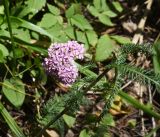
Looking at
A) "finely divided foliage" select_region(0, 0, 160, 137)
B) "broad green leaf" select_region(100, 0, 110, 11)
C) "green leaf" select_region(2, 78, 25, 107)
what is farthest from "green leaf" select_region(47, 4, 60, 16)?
"green leaf" select_region(2, 78, 25, 107)

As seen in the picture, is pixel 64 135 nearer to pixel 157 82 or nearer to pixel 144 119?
pixel 144 119

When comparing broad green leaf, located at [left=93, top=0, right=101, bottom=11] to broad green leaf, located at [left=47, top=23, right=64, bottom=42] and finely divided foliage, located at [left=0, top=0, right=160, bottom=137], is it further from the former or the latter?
broad green leaf, located at [left=47, top=23, right=64, bottom=42]

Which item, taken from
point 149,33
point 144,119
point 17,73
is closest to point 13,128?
point 17,73

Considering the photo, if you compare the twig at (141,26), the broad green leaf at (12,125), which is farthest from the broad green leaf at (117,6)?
the broad green leaf at (12,125)

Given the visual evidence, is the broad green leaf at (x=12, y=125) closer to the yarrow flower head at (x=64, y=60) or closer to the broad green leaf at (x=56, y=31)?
the yarrow flower head at (x=64, y=60)

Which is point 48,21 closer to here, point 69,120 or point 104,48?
point 104,48

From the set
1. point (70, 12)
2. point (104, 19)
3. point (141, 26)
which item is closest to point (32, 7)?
point (70, 12)
